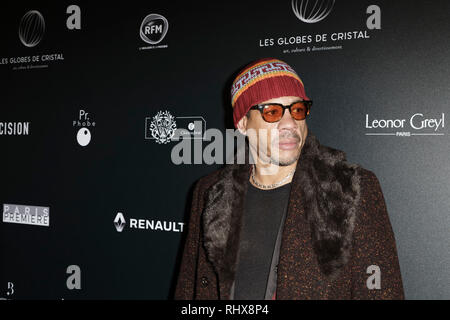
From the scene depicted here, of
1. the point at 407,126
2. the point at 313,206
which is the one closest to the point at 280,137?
the point at 313,206

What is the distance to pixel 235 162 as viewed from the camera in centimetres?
171

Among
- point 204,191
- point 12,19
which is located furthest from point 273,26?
point 12,19

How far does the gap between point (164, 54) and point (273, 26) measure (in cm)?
84

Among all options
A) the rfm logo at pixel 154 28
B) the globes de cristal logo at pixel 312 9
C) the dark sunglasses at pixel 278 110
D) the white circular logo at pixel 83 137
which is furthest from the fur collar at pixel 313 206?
the white circular logo at pixel 83 137

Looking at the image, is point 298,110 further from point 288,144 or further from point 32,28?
point 32,28

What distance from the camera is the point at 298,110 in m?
1.55

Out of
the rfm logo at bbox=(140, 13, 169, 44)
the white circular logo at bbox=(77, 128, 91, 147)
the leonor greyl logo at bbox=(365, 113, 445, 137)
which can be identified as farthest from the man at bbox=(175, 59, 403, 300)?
the white circular logo at bbox=(77, 128, 91, 147)

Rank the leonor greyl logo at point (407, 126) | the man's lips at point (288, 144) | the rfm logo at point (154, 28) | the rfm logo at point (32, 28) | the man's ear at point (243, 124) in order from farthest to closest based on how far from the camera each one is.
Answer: the rfm logo at point (32, 28) → the rfm logo at point (154, 28) → the leonor greyl logo at point (407, 126) → the man's ear at point (243, 124) → the man's lips at point (288, 144)

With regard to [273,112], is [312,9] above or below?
above

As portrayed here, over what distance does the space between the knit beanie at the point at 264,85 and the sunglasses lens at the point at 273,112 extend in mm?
40

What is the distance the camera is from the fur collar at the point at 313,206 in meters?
1.30

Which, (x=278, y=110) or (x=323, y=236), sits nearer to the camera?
(x=323, y=236)

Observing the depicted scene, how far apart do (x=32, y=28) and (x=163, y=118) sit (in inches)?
64.4

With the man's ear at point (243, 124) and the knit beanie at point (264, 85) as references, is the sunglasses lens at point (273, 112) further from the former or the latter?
the man's ear at point (243, 124)
